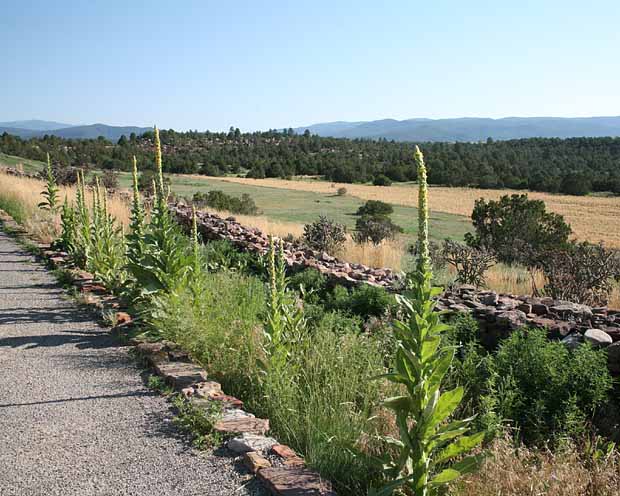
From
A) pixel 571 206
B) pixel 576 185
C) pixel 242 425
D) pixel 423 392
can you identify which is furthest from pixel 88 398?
pixel 576 185

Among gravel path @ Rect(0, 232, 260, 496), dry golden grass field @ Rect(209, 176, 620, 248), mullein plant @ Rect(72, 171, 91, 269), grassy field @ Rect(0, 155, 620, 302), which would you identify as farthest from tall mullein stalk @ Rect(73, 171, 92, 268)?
dry golden grass field @ Rect(209, 176, 620, 248)

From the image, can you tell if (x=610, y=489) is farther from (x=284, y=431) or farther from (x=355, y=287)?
(x=355, y=287)

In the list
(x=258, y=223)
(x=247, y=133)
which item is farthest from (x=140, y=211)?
(x=247, y=133)

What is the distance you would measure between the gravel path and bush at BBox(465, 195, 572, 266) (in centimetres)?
952

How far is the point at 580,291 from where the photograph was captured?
859cm

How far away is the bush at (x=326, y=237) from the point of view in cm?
1345

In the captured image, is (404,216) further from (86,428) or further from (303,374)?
(86,428)

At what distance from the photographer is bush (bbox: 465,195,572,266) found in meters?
13.6

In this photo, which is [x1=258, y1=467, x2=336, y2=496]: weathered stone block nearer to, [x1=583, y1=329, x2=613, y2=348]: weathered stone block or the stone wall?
the stone wall

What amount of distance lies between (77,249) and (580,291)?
7638 millimetres

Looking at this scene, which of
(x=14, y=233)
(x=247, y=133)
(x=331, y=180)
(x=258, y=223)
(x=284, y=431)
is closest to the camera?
(x=284, y=431)

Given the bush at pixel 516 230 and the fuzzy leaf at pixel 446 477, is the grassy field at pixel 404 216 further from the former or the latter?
the fuzzy leaf at pixel 446 477

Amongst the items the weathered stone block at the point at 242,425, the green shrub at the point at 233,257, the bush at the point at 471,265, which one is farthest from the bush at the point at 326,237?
the weathered stone block at the point at 242,425

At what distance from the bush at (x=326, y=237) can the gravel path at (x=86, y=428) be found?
7266 mm
